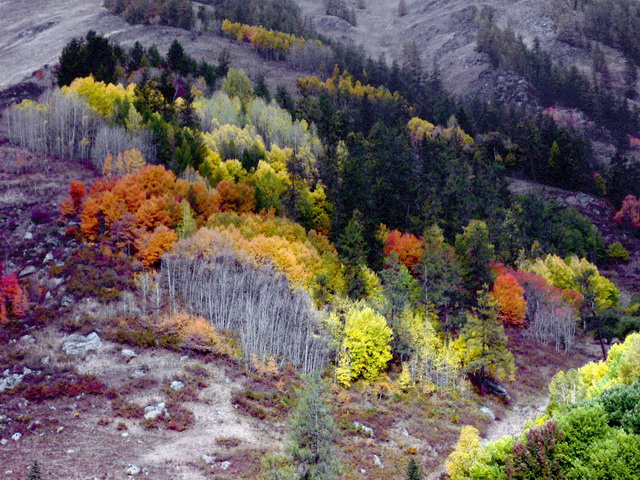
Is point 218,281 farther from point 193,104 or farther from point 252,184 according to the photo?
point 193,104

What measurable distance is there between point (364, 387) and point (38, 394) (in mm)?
28925

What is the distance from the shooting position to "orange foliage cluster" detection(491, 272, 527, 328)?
79250 mm

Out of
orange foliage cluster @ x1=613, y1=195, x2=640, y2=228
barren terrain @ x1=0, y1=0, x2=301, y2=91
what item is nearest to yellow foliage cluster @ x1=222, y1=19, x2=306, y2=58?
barren terrain @ x1=0, y1=0, x2=301, y2=91

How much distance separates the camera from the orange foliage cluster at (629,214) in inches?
4892

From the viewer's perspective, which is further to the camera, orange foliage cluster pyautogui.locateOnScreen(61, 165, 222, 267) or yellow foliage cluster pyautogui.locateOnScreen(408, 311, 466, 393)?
orange foliage cluster pyautogui.locateOnScreen(61, 165, 222, 267)

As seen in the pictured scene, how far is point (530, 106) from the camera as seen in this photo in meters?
176

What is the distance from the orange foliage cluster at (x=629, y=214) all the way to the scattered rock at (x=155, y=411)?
108 meters

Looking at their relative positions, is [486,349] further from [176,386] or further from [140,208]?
[140,208]

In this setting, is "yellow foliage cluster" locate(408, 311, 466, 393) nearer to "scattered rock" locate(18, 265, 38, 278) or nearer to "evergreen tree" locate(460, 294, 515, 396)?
"evergreen tree" locate(460, 294, 515, 396)

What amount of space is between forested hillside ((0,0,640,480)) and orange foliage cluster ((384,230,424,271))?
415mm

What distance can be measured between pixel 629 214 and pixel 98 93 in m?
104

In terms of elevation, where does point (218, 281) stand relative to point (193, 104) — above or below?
below

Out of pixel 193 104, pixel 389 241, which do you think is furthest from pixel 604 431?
pixel 193 104

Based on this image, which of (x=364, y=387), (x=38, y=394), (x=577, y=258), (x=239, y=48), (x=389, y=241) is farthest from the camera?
(x=239, y=48)
